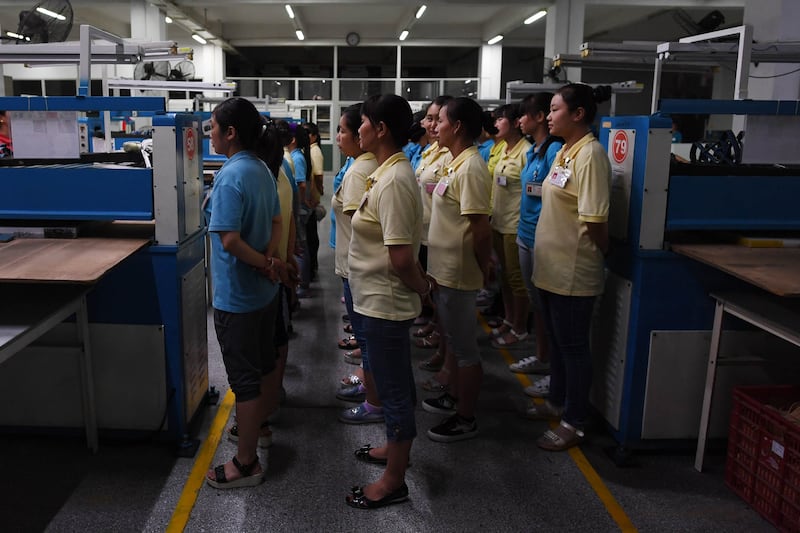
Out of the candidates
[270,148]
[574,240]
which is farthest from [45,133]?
[574,240]

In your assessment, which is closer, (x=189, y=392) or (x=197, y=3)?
(x=189, y=392)

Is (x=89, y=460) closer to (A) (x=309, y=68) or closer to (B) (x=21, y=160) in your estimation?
(B) (x=21, y=160)

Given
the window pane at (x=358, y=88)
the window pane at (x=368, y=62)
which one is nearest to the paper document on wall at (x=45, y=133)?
the window pane at (x=358, y=88)

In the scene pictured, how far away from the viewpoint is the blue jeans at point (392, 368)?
6.98 ft

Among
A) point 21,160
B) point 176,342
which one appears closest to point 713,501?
point 176,342

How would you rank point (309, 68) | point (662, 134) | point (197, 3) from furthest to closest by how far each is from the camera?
point (309, 68)
point (197, 3)
point (662, 134)

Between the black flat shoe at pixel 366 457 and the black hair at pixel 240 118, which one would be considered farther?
the black flat shoe at pixel 366 457

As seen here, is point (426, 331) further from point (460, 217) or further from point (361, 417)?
point (460, 217)

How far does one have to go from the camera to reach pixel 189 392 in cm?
273

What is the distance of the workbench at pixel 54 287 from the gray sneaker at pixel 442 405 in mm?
1480

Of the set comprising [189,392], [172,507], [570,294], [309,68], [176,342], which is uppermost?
[309,68]

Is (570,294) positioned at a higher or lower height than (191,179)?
lower

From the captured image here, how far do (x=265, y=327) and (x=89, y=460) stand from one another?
3.08 ft

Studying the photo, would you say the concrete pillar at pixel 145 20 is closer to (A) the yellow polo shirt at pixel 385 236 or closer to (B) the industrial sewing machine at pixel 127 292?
(B) the industrial sewing machine at pixel 127 292
